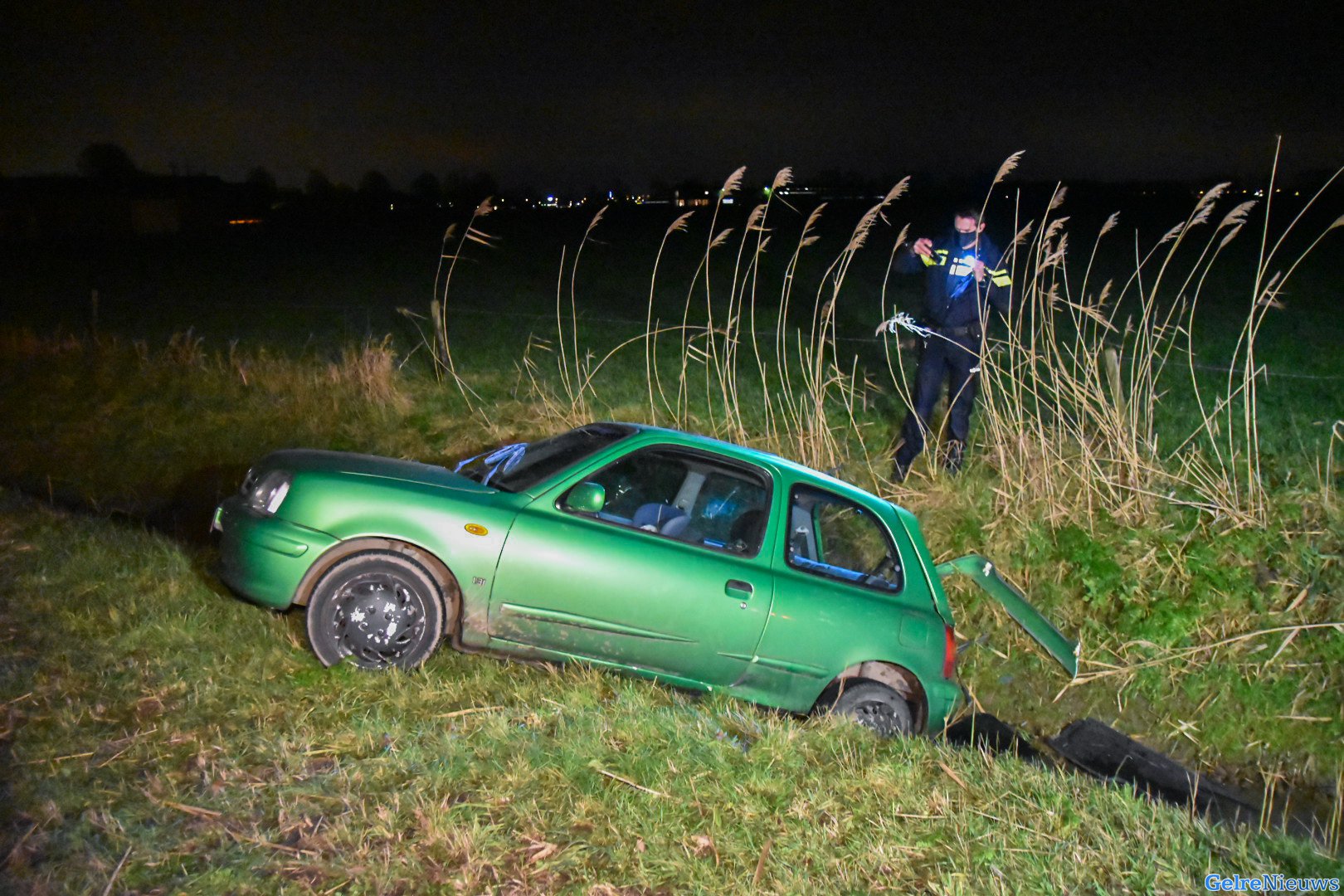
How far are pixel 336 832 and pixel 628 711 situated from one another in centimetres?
159

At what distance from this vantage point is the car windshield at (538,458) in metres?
6.09

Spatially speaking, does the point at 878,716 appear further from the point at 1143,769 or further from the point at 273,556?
the point at 273,556

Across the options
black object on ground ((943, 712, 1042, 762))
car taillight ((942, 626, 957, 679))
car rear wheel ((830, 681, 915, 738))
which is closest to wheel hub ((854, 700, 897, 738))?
car rear wheel ((830, 681, 915, 738))

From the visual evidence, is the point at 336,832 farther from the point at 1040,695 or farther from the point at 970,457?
the point at 970,457

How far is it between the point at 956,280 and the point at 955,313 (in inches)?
10.1

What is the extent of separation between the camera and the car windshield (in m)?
6.09

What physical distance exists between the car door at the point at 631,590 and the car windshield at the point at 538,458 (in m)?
0.18

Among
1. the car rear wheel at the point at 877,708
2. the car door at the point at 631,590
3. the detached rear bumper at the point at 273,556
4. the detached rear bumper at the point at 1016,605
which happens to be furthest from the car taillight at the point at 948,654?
the detached rear bumper at the point at 273,556

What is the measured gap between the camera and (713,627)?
585 cm

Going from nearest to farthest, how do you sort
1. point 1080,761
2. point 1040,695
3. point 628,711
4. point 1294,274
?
point 628,711
point 1080,761
point 1040,695
point 1294,274

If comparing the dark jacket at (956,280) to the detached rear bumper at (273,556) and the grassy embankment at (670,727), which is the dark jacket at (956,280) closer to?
the grassy embankment at (670,727)

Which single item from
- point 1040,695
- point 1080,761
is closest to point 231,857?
point 1080,761

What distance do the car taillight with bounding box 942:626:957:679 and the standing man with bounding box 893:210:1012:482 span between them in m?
3.04

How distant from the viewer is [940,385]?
9430mm
